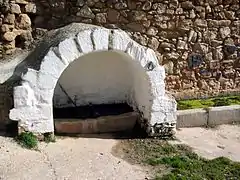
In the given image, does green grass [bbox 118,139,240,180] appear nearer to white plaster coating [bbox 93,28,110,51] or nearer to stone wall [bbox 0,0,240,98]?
white plaster coating [bbox 93,28,110,51]

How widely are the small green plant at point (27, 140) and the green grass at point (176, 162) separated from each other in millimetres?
1303

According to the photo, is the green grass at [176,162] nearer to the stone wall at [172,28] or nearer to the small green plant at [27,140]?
the small green plant at [27,140]

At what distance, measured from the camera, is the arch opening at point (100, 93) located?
24.0 ft

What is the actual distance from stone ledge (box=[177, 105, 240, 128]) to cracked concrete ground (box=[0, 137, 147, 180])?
1811 mm

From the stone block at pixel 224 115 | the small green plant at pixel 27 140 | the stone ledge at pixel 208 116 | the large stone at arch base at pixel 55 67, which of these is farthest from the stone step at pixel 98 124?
the stone block at pixel 224 115

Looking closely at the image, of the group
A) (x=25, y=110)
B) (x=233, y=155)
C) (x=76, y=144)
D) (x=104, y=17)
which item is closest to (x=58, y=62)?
(x=25, y=110)

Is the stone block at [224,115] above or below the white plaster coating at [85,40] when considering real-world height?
below

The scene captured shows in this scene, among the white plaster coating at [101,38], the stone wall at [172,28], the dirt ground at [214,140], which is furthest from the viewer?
the stone wall at [172,28]

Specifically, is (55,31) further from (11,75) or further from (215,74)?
(215,74)

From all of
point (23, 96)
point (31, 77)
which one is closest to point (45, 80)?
point (31, 77)

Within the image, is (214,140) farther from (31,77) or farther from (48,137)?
(31,77)

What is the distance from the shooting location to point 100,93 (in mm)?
7828

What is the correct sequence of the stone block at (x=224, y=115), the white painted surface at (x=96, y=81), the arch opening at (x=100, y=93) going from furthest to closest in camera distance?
the stone block at (x=224, y=115) → the white painted surface at (x=96, y=81) → the arch opening at (x=100, y=93)

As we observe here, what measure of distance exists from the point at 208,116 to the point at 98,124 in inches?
81.6
